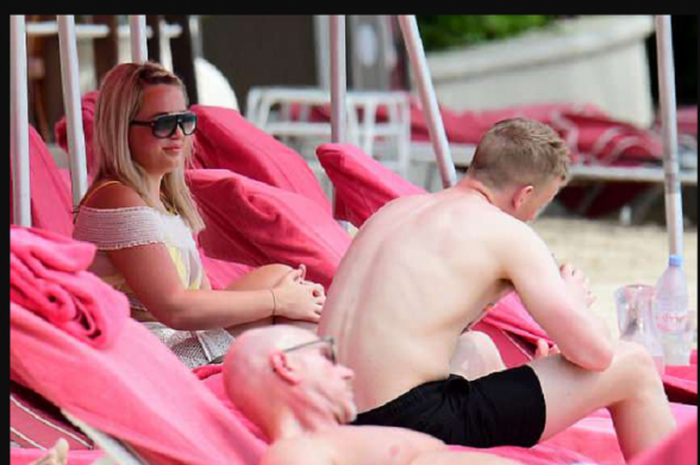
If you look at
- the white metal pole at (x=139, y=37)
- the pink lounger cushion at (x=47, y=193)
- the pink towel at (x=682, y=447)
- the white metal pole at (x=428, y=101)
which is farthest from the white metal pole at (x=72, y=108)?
the pink towel at (x=682, y=447)

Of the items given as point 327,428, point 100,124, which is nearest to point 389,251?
point 327,428

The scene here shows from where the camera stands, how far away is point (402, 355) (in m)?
2.70

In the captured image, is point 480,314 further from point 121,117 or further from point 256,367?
point 121,117

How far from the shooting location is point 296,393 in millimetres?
2488

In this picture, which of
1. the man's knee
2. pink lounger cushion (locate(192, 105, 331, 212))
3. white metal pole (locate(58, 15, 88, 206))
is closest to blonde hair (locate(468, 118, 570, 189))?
the man's knee

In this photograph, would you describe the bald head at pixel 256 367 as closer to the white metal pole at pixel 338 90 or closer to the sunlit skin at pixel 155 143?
the sunlit skin at pixel 155 143

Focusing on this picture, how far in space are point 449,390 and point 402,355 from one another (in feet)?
0.41

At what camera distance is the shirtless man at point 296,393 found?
2480 mm

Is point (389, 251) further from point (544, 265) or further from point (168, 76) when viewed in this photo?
point (168, 76)

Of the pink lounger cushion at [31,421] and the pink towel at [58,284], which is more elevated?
the pink towel at [58,284]

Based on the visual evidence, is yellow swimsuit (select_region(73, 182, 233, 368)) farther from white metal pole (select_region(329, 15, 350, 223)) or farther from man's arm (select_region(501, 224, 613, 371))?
white metal pole (select_region(329, 15, 350, 223))

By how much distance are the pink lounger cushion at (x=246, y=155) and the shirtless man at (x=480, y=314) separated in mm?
1210

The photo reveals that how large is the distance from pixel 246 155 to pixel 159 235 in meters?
0.92

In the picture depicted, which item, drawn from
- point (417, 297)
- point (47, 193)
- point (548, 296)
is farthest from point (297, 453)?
point (47, 193)
